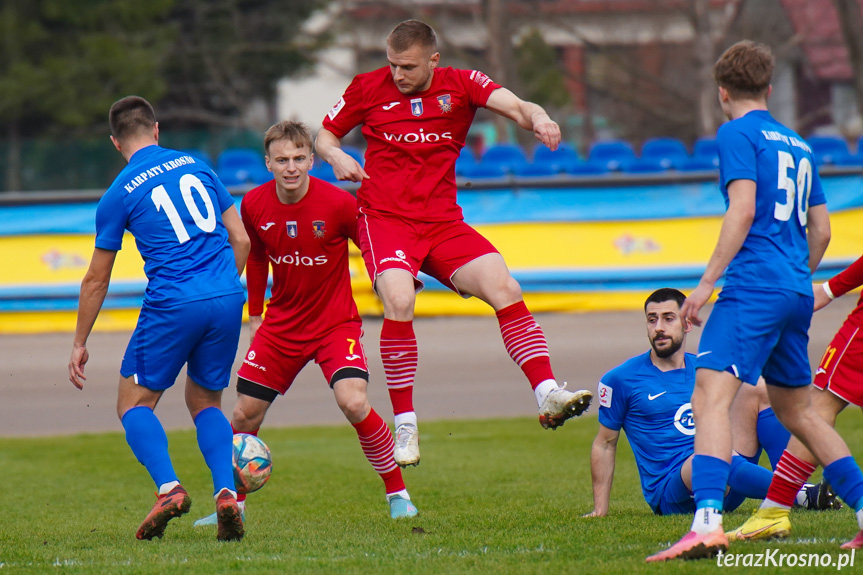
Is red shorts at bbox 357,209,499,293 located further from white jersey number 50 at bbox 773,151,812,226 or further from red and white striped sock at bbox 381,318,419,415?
white jersey number 50 at bbox 773,151,812,226

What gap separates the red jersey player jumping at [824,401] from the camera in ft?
18.5

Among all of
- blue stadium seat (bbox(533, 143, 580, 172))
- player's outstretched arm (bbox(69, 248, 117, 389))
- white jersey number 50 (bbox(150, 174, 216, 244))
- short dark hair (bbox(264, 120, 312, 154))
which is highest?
blue stadium seat (bbox(533, 143, 580, 172))

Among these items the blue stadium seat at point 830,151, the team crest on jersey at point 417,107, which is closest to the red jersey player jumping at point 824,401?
the team crest on jersey at point 417,107

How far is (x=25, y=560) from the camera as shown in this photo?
561 cm

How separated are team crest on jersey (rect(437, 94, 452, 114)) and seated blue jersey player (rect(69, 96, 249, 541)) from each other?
1.41 meters

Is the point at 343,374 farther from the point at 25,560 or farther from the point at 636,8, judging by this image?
the point at 636,8

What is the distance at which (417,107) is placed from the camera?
259 inches

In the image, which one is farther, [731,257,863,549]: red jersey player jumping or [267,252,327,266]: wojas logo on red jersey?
[267,252,327,266]: wojas logo on red jersey

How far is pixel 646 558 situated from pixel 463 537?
124 cm

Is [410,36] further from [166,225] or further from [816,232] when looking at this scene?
[816,232]

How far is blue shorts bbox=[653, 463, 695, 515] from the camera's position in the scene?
6664 mm

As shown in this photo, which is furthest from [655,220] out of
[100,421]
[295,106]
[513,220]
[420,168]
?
[295,106]

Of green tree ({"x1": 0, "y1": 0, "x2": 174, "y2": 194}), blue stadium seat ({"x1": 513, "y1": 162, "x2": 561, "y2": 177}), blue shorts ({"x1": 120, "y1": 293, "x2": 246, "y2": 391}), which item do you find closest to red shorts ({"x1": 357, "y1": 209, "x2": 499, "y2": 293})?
blue shorts ({"x1": 120, "y1": 293, "x2": 246, "y2": 391})

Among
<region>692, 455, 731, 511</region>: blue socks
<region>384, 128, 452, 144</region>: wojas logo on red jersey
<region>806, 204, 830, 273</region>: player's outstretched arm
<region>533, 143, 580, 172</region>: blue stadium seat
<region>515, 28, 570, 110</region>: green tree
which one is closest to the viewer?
<region>692, 455, 731, 511</region>: blue socks
